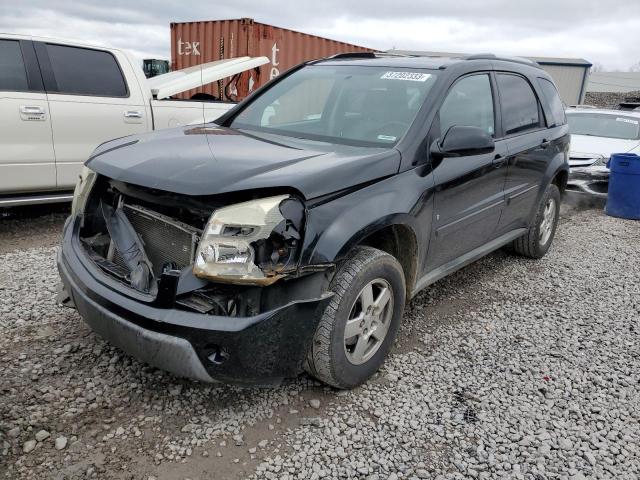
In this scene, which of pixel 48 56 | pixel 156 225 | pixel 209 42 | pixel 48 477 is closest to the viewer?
pixel 48 477

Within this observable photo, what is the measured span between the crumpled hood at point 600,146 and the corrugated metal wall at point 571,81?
71.2 feet

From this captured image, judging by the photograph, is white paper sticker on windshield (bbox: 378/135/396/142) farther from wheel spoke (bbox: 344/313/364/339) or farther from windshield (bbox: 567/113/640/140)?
windshield (bbox: 567/113/640/140)

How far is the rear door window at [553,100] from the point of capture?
16.2 feet

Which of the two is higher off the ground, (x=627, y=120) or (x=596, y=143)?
(x=627, y=120)

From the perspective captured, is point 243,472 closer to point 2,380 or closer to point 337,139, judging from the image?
point 2,380

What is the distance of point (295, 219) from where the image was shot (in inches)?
94.6

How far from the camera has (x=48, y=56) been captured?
5.25m

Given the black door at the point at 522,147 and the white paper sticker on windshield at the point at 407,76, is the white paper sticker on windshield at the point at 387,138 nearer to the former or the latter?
the white paper sticker on windshield at the point at 407,76

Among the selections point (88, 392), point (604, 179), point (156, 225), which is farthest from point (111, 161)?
point (604, 179)

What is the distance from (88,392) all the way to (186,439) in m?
0.66

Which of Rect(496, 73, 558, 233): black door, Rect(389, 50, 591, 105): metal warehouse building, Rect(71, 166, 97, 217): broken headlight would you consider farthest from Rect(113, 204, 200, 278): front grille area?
Rect(389, 50, 591, 105): metal warehouse building

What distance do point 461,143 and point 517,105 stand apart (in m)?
1.62

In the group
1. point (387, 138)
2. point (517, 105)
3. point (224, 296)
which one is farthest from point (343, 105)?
point (224, 296)

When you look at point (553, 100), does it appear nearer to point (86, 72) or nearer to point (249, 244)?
point (249, 244)
